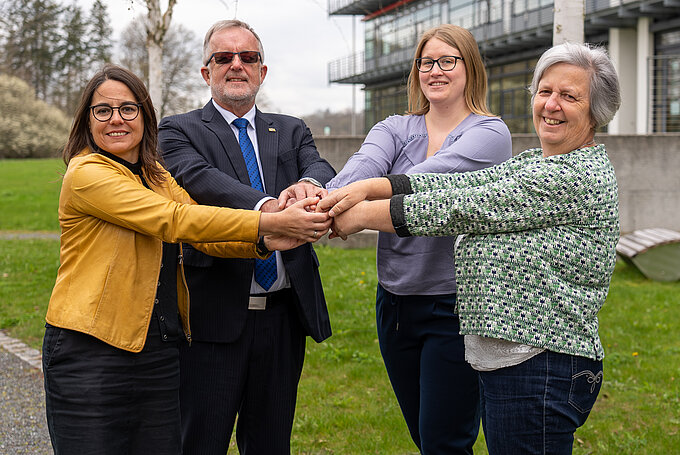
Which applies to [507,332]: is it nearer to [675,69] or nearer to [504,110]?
[675,69]

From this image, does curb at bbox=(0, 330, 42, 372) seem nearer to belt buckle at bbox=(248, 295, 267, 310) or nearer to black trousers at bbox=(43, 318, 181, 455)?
belt buckle at bbox=(248, 295, 267, 310)

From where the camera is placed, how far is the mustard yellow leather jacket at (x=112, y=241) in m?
2.55

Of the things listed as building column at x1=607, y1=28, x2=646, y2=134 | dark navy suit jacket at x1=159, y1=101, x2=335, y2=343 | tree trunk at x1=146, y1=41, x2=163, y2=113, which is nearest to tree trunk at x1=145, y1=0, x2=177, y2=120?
tree trunk at x1=146, y1=41, x2=163, y2=113

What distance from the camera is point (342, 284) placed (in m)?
8.55

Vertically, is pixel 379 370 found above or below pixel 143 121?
below

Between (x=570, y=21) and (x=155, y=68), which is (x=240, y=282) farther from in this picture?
(x=155, y=68)

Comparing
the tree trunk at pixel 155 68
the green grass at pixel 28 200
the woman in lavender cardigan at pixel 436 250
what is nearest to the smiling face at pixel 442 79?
the woman in lavender cardigan at pixel 436 250

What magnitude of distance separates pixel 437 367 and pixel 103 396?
4.63 ft

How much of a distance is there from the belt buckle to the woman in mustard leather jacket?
41cm

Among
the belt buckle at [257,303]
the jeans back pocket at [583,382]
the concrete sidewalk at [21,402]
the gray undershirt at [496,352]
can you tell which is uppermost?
the belt buckle at [257,303]

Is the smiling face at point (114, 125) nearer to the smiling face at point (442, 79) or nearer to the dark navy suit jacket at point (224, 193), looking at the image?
the dark navy suit jacket at point (224, 193)

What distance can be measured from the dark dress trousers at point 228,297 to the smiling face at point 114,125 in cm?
33

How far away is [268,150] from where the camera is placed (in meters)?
3.25

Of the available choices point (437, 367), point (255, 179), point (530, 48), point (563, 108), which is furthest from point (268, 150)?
point (530, 48)
